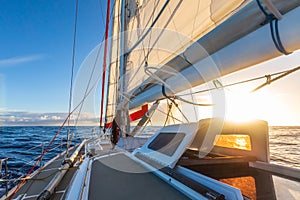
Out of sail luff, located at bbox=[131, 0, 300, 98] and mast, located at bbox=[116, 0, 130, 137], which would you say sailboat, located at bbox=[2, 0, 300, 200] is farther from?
mast, located at bbox=[116, 0, 130, 137]

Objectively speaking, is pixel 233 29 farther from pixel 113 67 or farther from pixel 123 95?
pixel 113 67

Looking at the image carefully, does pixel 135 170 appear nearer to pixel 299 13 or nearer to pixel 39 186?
pixel 299 13

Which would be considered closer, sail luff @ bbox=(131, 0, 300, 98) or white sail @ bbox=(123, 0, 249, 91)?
sail luff @ bbox=(131, 0, 300, 98)

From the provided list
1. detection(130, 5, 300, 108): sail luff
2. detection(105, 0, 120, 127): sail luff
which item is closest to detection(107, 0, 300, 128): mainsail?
detection(130, 5, 300, 108): sail luff

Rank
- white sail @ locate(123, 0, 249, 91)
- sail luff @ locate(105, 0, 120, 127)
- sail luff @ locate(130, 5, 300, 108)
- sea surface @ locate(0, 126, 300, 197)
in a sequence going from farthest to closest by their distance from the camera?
1. sail luff @ locate(105, 0, 120, 127)
2. sea surface @ locate(0, 126, 300, 197)
3. white sail @ locate(123, 0, 249, 91)
4. sail luff @ locate(130, 5, 300, 108)

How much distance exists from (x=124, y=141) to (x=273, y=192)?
2.55 metres

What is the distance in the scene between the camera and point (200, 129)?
2.32 m

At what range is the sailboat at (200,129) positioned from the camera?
1166 millimetres

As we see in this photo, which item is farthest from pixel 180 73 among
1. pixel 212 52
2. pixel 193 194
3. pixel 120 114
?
pixel 120 114

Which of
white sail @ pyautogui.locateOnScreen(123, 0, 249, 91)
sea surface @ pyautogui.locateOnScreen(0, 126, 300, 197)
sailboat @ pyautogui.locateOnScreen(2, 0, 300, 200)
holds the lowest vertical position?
sea surface @ pyautogui.locateOnScreen(0, 126, 300, 197)

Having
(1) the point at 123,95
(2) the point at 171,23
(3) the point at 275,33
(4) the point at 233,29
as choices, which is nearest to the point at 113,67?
(1) the point at 123,95

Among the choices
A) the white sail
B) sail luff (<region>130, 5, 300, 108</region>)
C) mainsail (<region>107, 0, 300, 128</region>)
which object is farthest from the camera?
the white sail

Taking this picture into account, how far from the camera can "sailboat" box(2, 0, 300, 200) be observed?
45.9 inches

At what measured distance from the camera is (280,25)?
101cm
